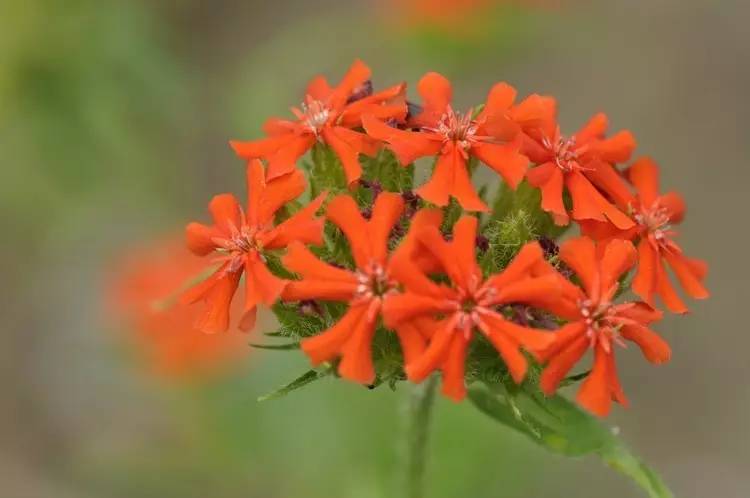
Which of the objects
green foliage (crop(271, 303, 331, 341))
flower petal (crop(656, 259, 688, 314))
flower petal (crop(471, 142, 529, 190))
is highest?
flower petal (crop(471, 142, 529, 190))

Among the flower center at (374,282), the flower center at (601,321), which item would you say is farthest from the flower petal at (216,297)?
the flower center at (601,321)

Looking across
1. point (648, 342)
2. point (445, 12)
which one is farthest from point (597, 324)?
point (445, 12)

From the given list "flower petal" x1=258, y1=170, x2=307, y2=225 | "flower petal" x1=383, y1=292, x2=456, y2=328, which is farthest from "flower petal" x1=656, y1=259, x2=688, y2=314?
A: "flower petal" x1=258, y1=170, x2=307, y2=225

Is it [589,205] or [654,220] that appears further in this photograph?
[654,220]

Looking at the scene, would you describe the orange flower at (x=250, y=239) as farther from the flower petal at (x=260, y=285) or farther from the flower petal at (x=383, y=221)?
the flower petal at (x=383, y=221)

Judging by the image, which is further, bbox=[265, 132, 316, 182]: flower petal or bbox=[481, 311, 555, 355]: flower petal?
bbox=[265, 132, 316, 182]: flower petal

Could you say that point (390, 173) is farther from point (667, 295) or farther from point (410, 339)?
point (667, 295)

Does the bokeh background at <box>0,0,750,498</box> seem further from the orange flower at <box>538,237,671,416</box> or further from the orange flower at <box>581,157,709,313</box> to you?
the orange flower at <box>538,237,671,416</box>

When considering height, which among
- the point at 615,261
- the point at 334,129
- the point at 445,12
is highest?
the point at 334,129
